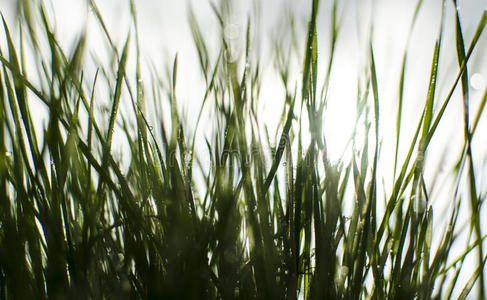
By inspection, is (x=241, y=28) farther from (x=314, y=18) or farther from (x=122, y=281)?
(x=122, y=281)

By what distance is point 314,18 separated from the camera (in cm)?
44

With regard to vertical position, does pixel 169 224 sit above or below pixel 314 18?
below

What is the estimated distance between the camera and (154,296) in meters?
0.40

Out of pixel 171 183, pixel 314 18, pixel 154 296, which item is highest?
pixel 314 18

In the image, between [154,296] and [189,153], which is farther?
[189,153]

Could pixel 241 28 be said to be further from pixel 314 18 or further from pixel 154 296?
pixel 154 296

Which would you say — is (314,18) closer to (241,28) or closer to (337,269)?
(241,28)

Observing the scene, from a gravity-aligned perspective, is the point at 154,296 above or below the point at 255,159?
below

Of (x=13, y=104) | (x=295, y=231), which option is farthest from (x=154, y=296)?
(x=13, y=104)

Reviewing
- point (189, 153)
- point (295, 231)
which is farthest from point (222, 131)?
point (295, 231)

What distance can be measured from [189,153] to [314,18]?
0.21 meters

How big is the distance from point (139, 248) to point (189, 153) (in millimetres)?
142

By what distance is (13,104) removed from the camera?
0.47m

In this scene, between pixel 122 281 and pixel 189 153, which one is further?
pixel 189 153
